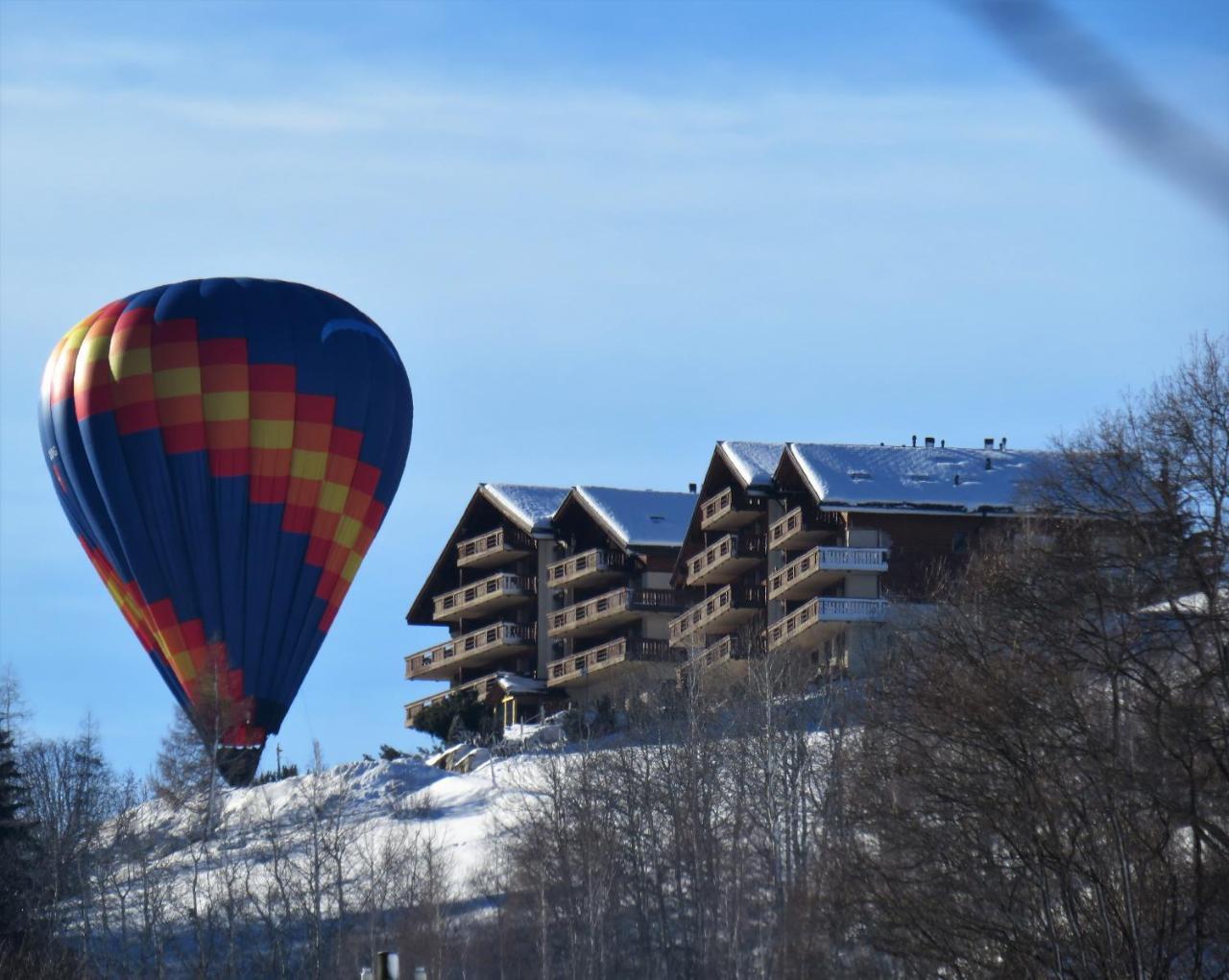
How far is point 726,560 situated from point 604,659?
24.0 feet

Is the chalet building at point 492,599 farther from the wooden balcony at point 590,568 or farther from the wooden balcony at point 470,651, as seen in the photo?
the wooden balcony at point 590,568

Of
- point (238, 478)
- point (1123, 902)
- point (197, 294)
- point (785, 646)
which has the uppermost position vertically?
point (197, 294)

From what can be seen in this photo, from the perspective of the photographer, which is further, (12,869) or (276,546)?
(276,546)

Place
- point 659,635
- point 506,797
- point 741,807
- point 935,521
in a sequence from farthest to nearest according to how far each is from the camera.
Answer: point 659,635 → point 935,521 → point 506,797 → point 741,807

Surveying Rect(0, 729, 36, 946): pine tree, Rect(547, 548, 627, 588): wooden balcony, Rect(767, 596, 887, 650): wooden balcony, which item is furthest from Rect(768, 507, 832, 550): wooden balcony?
Rect(0, 729, 36, 946): pine tree

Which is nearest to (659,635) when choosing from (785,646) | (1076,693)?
(785,646)

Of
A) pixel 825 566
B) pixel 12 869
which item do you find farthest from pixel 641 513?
pixel 12 869

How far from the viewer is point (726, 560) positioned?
71.9m

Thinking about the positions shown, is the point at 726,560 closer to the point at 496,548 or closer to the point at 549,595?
the point at 549,595

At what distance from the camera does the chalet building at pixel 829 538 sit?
6512 centimetres

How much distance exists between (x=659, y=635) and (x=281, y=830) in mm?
20217

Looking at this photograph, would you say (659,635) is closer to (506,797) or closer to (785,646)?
(785,646)

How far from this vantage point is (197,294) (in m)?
64.1

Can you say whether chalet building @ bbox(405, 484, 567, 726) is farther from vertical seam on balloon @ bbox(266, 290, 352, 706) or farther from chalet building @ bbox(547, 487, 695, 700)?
vertical seam on balloon @ bbox(266, 290, 352, 706)
